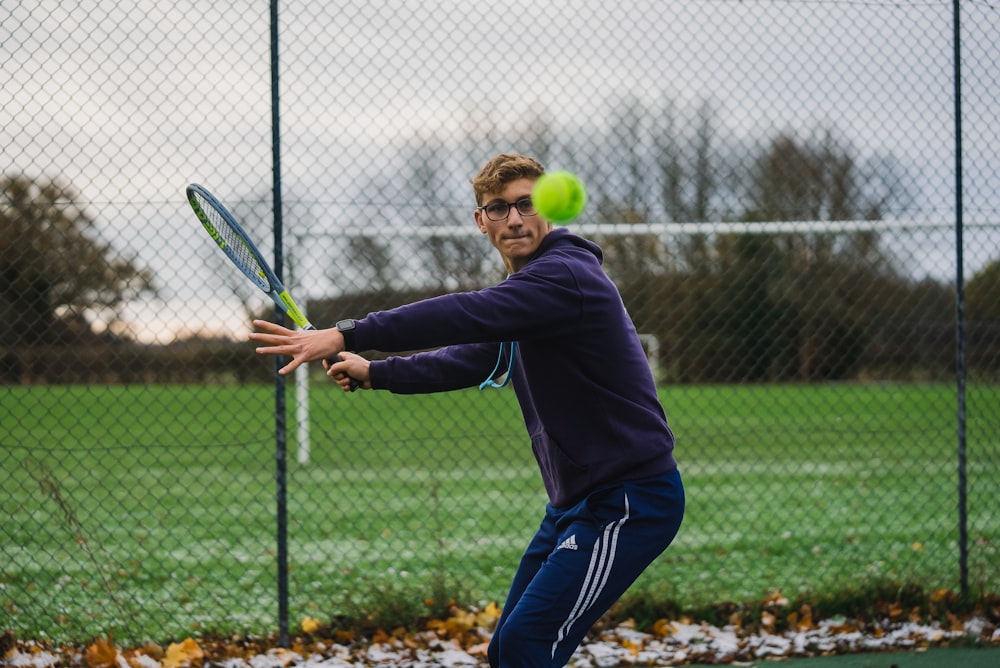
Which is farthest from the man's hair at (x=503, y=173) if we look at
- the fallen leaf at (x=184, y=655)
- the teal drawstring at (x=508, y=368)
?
the fallen leaf at (x=184, y=655)

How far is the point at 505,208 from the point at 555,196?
0.17m

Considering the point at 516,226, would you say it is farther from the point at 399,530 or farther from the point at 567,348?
the point at 399,530

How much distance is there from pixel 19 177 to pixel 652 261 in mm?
7712

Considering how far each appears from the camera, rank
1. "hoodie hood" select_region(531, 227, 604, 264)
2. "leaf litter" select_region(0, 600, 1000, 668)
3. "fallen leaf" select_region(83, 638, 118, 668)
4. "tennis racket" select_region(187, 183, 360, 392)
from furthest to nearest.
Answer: "leaf litter" select_region(0, 600, 1000, 668) → "fallen leaf" select_region(83, 638, 118, 668) → "tennis racket" select_region(187, 183, 360, 392) → "hoodie hood" select_region(531, 227, 604, 264)

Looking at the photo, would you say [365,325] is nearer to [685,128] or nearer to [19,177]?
[19,177]

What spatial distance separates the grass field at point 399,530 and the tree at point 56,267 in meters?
0.74

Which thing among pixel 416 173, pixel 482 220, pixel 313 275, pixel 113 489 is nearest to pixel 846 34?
pixel 416 173

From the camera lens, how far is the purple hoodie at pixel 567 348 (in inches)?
102

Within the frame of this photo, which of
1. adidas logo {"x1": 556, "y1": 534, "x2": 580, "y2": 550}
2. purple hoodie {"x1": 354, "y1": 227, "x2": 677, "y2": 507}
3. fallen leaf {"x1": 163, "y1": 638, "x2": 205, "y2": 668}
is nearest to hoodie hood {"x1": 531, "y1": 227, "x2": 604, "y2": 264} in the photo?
purple hoodie {"x1": 354, "y1": 227, "x2": 677, "y2": 507}

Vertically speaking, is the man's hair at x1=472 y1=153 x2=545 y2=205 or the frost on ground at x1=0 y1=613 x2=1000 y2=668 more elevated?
the man's hair at x1=472 y1=153 x2=545 y2=205

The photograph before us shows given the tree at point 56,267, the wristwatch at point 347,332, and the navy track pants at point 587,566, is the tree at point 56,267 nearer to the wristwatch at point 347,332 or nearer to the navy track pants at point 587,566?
the wristwatch at point 347,332

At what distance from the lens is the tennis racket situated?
3.33 m

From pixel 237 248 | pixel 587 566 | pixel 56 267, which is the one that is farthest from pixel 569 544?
pixel 56 267

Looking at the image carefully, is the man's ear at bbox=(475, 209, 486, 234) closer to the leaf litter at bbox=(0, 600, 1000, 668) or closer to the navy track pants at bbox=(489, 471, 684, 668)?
the navy track pants at bbox=(489, 471, 684, 668)
